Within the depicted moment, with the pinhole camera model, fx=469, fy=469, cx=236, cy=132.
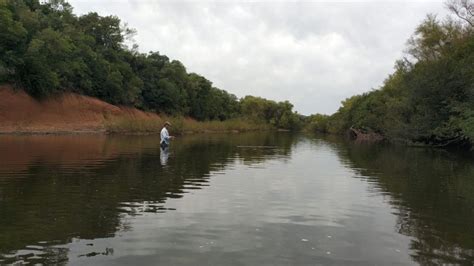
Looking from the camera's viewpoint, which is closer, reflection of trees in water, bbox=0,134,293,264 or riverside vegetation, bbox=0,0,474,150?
reflection of trees in water, bbox=0,134,293,264

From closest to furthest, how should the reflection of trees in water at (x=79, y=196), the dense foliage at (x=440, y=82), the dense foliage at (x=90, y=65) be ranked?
1. the reflection of trees in water at (x=79, y=196)
2. the dense foliage at (x=440, y=82)
3. the dense foliage at (x=90, y=65)

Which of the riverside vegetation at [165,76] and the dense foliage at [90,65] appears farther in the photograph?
the dense foliage at [90,65]

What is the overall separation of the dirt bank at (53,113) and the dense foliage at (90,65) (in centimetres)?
190

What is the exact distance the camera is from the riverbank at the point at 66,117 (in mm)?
59719

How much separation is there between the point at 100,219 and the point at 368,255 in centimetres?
589

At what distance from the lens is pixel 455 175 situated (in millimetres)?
22922

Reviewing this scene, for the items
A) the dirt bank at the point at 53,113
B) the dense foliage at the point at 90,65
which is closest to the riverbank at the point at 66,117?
the dirt bank at the point at 53,113

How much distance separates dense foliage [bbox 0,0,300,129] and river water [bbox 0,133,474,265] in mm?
44152

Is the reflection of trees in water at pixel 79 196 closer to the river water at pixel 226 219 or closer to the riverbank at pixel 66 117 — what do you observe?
A: the river water at pixel 226 219

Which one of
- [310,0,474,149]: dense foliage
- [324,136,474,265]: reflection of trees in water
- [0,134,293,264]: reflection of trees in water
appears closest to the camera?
[324,136,474,265]: reflection of trees in water

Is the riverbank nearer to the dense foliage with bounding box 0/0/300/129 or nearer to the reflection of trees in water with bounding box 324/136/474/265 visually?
the dense foliage with bounding box 0/0/300/129

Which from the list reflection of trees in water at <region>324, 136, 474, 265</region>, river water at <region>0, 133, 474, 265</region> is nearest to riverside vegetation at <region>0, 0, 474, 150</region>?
reflection of trees in water at <region>324, 136, 474, 265</region>

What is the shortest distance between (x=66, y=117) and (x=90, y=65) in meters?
13.8

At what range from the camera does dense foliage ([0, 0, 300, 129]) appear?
59312 mm
